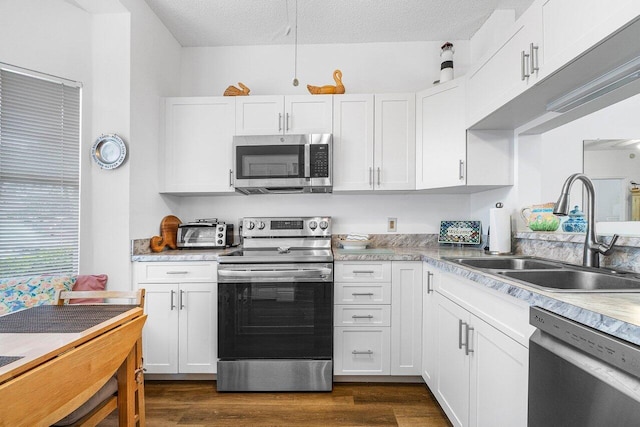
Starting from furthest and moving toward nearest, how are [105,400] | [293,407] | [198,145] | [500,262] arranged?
1. [198,145]
2. [293,407]
3. [500,262]
4. [105,400]

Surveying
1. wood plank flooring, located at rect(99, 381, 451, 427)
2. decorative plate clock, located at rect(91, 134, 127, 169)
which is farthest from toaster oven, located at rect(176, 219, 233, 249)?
wood plank flooring, located at rect(99, 381, 451, 427)

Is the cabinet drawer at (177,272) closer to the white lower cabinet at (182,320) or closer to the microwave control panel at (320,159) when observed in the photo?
the white lower cabinet at (182,320)

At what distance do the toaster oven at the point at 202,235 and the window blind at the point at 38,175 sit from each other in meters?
0.73

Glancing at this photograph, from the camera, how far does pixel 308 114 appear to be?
2635 millimetres

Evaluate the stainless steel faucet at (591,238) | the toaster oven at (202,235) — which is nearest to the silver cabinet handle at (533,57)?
the stainless steel faucet at (591,238)

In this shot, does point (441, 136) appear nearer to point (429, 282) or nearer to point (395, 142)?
point (395, 142)

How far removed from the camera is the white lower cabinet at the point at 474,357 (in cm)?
116

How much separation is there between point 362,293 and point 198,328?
118cm

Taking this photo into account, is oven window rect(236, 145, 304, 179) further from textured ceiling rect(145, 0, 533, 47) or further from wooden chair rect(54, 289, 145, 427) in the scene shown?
wooden chair rect(54, 289, 145, 427)

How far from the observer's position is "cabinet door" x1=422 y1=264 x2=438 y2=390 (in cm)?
204

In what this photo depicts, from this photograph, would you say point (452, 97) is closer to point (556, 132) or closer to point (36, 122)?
point (556, 132)

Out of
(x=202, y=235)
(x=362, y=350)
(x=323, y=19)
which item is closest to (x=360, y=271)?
(x=362, y=350)

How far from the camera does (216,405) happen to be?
2064 millimetres

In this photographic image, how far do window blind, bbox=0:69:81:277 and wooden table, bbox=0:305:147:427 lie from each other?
1.21 metres
